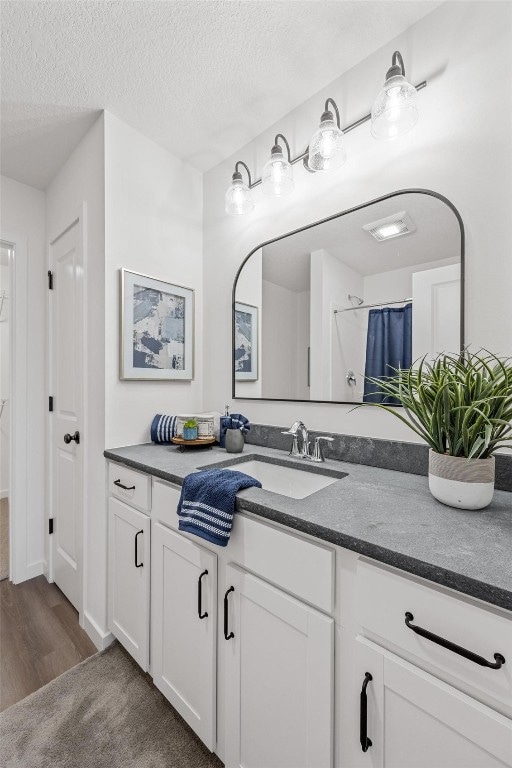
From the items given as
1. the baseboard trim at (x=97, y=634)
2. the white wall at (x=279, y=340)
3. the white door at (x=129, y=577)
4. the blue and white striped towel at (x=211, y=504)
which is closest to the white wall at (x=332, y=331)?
the white wall at (x=279, y=340)

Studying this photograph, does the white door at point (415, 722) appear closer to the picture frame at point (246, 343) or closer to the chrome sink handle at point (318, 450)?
the chrome sink handle at point (318, 450)

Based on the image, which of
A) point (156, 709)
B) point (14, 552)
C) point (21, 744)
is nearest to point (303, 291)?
point (156, 709)

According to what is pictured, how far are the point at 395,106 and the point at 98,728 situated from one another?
240 cm

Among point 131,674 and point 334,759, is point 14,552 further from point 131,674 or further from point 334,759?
point 334,759

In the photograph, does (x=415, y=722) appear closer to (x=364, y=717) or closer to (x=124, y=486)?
(x=364, y=717)

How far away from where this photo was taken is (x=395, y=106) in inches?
43.6

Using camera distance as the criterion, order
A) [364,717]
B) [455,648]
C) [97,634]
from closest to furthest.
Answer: [455,648]
[364,717]
[97,634]

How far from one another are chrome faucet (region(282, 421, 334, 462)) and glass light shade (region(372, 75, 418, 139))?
1128mm

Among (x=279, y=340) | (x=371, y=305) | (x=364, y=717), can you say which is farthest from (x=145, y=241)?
(x=364, y=717)

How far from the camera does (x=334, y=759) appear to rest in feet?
2.51

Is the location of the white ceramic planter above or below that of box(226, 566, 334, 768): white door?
above

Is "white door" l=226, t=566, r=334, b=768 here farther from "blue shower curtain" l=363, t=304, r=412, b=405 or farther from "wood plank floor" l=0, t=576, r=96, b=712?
"wood plank floor" l=0, t=576, r=96, b=712

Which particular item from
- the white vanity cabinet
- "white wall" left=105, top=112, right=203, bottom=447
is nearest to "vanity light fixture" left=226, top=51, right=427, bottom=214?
"white wall" left=105, top=112, right=203, bottom=447

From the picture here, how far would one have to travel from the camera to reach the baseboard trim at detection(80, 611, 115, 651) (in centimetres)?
154
